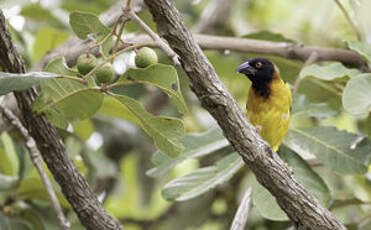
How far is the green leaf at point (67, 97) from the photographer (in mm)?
2465

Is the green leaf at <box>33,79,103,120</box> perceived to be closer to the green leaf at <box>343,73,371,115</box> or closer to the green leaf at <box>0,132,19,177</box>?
the green leaf at <box>0,132,19,177</box>

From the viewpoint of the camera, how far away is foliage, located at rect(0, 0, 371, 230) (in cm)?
246

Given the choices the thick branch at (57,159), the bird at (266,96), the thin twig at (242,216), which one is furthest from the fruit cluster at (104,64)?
the bird at (266,96)

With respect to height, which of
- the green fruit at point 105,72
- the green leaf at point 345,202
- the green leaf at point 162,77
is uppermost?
the green fruit at point 105,72

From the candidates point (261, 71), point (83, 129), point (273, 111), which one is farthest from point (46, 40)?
point (273, 111)

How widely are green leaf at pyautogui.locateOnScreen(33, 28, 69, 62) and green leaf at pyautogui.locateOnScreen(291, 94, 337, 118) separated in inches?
60.0

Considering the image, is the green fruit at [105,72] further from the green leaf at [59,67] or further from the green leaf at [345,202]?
the green leaf at [345,202]

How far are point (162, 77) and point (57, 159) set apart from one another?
2.05 feet

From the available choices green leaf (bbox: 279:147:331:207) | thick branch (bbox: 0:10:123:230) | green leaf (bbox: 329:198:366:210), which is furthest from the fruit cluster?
green leaf (bbox: 329:198:366:210)

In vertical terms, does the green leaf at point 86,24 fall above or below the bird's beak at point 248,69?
above

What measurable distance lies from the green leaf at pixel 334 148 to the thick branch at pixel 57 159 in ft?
4.00

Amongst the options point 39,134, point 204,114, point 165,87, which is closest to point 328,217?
point 165,87

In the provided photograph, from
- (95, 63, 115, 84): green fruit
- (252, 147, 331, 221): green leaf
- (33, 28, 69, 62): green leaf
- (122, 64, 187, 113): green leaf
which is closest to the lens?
(95, 63, 115, 84): green fruit

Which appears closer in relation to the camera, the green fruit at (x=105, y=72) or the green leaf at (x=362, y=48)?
the green fruit at (x=105, y=72)
